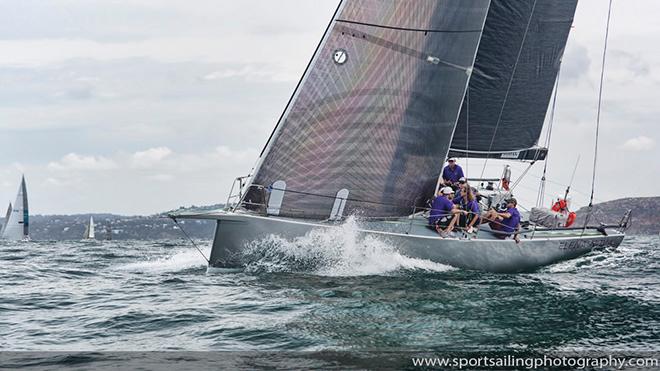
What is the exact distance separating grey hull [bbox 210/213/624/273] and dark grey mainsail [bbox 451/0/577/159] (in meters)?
3.58

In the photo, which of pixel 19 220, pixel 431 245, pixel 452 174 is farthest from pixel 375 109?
pixel 19 220

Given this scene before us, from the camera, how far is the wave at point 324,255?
1347 centimetres

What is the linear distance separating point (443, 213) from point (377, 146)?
5.83 feet

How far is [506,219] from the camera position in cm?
1565

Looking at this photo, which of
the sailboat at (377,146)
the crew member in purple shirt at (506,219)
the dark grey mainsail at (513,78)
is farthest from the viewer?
the dark grey mainsail at (513,78)

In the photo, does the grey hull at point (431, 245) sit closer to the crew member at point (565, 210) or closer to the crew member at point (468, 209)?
the crew member at point (468, 209)

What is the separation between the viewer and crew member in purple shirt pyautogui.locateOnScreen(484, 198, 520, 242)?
15.4m

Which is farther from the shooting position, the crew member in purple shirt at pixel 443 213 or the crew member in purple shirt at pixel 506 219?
the crew member in purple shirt at pixel 506 219

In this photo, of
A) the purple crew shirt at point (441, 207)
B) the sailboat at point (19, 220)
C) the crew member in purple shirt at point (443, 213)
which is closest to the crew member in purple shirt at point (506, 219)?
the crew member in purple shirt at point (443, 213)

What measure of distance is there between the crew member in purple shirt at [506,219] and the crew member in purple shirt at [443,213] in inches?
39.1

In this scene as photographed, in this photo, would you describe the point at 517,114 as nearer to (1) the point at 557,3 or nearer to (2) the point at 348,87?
(1) the point at 557,3

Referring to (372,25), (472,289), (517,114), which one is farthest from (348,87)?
(517,114)

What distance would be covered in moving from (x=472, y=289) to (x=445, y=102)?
471 centimetres

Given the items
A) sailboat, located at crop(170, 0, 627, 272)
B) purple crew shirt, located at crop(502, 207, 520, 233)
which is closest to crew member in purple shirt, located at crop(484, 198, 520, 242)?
purple crew shirt, located at crop(502, 207, 520, 233)
